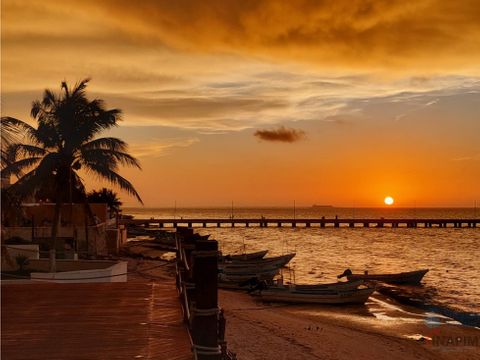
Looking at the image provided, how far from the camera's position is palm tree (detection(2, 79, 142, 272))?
2550cm

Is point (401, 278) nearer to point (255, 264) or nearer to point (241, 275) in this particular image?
point (255, 264)

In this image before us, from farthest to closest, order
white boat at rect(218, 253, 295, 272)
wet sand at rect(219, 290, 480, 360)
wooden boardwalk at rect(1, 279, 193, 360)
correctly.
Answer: white boat at rect(218, 253, 295, 272) < wet sand at rect(219, 290, 480, 360) < wooden boardwalk at rect(1, 279, 193, 360)

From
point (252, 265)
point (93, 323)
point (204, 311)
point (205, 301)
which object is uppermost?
point (205, 301)

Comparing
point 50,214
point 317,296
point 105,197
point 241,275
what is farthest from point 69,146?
point 105,197

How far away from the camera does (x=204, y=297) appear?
7.33m

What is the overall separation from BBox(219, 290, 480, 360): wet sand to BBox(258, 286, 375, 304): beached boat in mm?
595

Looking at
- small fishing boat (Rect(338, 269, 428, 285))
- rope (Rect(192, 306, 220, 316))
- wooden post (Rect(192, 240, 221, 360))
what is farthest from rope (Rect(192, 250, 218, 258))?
small fishing boat (Rect(338, 269, 428, 285))

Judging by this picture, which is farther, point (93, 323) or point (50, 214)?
point (50, 214)

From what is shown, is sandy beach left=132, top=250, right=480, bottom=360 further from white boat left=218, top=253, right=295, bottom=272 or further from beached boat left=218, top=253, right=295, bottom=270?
beached boat left=218, top=253, right=295, bottom=270

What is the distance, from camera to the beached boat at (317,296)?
1375 inches

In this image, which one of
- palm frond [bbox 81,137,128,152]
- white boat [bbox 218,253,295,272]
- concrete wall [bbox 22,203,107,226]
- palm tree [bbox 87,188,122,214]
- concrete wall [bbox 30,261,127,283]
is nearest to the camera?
concrete wall [bbox 30,261,127,283]

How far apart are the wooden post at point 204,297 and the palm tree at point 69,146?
1865 cm

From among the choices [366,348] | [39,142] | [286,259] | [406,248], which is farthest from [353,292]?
[406,248]

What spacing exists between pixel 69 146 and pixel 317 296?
1946 cm
